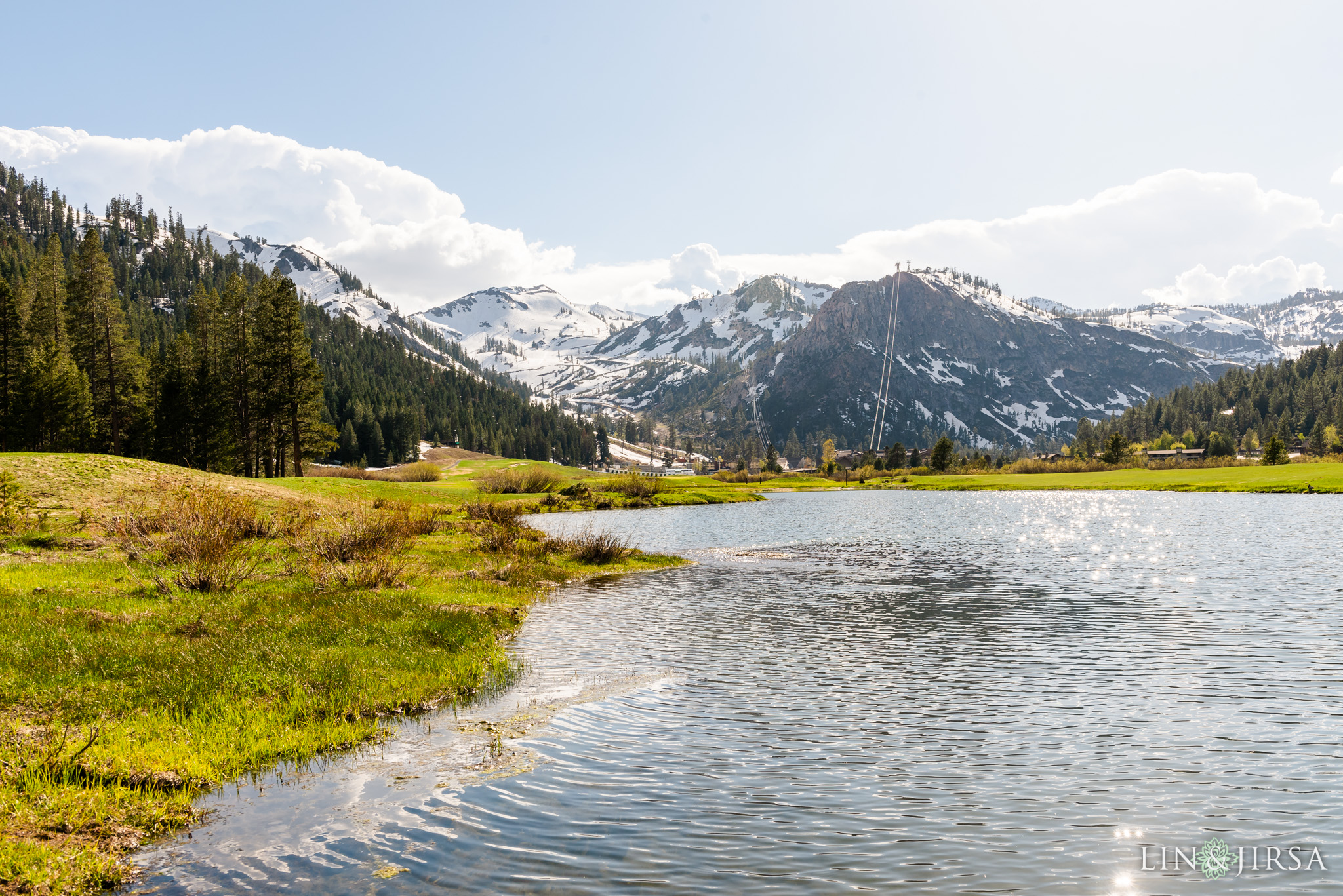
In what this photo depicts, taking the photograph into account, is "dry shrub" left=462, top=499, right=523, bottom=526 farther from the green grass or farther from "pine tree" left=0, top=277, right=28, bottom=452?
"pine tree" left=0, top=277, right=28, bottom=452

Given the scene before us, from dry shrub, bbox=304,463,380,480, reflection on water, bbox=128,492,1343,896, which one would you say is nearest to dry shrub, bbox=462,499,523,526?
reflection on water, bbox=128,492,1343,896

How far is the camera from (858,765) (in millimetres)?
12336

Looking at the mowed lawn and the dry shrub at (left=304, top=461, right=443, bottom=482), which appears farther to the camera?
the dry shrub at (left=304, top=461, right=443, bottom=482)

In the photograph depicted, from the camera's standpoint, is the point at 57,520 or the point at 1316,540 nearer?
the point at 57,520

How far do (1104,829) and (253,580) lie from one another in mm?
25893

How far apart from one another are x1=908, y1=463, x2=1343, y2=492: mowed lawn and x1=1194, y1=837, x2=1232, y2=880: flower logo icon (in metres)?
116

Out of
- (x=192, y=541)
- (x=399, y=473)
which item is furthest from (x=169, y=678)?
(x=399, y=473)

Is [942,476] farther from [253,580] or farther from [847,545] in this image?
[253,580]

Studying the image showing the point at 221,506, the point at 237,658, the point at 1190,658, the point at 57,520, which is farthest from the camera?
the point at 57,520

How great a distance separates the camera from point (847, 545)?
52219mm

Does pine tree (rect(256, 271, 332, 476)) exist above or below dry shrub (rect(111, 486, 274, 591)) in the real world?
above

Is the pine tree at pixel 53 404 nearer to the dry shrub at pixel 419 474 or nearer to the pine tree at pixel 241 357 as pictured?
the pine tree at pixel 241 357

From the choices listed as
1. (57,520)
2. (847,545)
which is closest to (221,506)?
(57,520)

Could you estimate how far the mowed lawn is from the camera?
103812 millimetres
